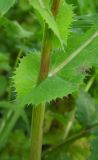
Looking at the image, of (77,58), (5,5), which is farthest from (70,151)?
(5,5)

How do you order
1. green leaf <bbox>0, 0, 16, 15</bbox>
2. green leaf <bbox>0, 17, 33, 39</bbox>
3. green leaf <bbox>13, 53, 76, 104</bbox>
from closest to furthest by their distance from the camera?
green leaf <bbox>0, 0, 16, 15</bbox> < green leaf <bbox>13, 53, 76, 104</bbox> < green leaf <bbox>0, 17, 33, 39</bbox>

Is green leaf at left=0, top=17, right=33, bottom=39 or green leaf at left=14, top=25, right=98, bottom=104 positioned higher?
green leaf at left=14, top=25, right=98, bottom=104

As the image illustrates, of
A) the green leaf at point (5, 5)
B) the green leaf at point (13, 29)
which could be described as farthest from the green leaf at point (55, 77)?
the green leaf at point (13, 29)

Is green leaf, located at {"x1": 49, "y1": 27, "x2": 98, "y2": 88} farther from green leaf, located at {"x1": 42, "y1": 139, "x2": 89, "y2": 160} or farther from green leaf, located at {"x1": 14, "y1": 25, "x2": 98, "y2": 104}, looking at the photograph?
green leaf, located at {"x1": 42, "y1": 139, "x2": 89, "y2": 160}

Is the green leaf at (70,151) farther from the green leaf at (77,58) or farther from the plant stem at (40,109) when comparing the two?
the green leaf at (77,58)

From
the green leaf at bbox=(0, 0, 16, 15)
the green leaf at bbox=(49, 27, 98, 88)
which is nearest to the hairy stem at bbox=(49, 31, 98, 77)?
the green leaf at bbox=(49, 27, 98, 88)

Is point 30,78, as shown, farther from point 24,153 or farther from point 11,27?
point 24,153

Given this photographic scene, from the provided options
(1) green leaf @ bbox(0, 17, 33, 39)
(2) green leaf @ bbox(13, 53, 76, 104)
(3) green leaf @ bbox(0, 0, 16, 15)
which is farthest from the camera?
Result: (1) green leaf @ bbox(0, 17, 33, 39)

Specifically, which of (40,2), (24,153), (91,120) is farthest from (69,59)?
(24,153)

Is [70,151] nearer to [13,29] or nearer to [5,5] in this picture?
[13,29]

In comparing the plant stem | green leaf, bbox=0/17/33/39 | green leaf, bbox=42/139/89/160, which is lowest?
green leaf, bbox=42/139/89/160
